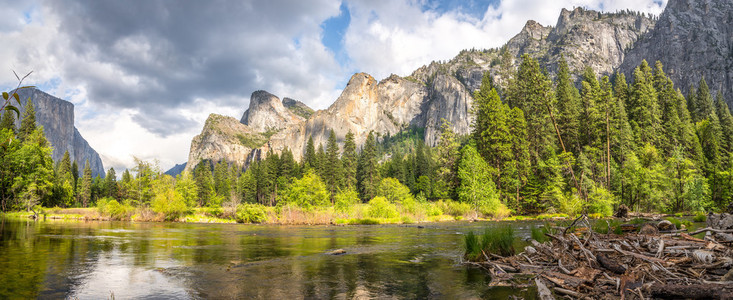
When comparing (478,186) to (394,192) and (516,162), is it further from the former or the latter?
(394,192)

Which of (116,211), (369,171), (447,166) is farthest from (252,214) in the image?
(369,171)

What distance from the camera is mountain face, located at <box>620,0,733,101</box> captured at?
147 meters

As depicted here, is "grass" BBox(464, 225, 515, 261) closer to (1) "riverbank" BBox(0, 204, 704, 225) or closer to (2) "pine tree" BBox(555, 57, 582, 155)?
(1) "riverbank" BBox(0, 204, 704, 225)

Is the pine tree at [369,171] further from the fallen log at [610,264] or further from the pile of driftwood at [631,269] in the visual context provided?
the fallen log at [610,264]

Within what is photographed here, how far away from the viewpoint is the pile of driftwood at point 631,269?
23.8ft

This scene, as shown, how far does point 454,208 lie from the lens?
51938mm

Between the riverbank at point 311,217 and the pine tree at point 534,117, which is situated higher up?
the pine tree at point 534,117

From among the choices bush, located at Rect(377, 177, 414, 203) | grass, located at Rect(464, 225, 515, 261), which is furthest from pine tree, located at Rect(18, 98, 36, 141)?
grass, located at Rect(464, 225, 515, 261)

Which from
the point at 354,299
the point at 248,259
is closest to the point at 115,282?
the point at 248,259

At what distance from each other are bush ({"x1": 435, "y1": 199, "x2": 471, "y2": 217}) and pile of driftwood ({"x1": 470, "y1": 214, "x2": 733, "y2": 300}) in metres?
39.3

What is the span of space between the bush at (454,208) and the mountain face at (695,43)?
152 metres

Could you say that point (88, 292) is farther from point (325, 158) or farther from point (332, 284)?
point (325, 158)

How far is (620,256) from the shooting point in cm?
992

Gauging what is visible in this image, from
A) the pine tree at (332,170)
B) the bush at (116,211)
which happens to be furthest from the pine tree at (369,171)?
the bush at (116,211)
